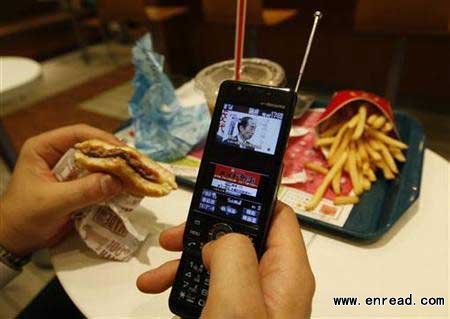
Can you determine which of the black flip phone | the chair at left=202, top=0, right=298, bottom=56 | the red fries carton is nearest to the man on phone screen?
the black flip phone

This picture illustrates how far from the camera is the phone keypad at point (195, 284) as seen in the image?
1.47ft

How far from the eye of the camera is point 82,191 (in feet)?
1.73

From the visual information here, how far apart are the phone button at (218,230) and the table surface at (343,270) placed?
0.13 m

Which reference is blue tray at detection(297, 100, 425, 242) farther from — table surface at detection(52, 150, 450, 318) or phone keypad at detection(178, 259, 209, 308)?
phone keypad at detection(178, 259, 209, 308)

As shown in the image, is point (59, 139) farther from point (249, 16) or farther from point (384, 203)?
point (249, 16)

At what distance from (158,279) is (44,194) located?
0.71 ft

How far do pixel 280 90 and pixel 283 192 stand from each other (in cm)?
26

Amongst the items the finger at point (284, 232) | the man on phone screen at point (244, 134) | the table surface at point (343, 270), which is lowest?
the table surface at point (343, 270)

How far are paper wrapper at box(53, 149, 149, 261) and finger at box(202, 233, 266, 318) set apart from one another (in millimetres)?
236

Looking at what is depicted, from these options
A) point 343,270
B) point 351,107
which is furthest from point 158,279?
point 351,107

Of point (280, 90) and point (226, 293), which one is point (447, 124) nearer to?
point (280, 90)

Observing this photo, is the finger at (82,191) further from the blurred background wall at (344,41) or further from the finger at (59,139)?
the blurred background wall at (344,41)

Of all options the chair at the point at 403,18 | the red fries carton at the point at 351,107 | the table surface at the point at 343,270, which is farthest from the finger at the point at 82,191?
the chair at the point at 403,18

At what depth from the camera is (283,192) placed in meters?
0.68
